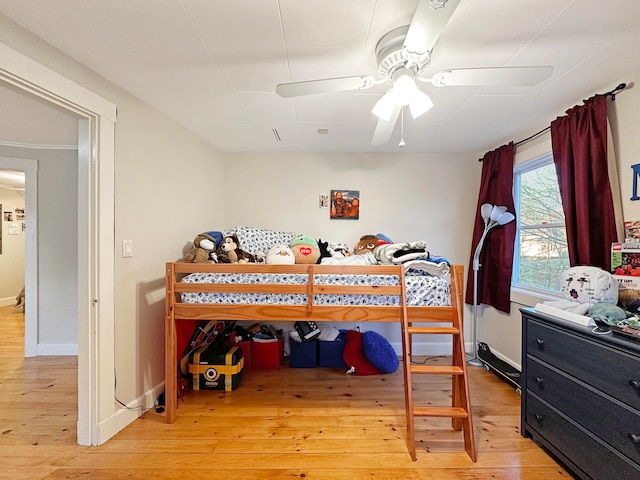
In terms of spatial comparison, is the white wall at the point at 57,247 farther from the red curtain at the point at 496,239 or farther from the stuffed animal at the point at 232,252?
the red curtain at the point at 496,239

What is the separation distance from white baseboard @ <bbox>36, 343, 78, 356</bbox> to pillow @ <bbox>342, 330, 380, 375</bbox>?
3.09 metres

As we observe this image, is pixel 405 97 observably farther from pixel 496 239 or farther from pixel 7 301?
pixel 7 301

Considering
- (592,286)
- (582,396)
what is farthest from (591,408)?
(592,286)

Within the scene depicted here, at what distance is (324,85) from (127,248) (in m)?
1.75

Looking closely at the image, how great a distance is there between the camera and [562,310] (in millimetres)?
1694

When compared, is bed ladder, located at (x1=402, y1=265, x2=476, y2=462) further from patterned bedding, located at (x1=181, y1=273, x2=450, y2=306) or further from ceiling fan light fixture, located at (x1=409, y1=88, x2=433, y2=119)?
ceiling fan light fixture, located at (x1=409, y1=88, x2=433, y2=119)

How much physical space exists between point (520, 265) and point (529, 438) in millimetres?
1648

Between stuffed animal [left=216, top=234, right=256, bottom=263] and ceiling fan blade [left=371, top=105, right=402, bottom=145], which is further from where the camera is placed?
stuffed animal [left=216, top=234, right=256, bottom=263]

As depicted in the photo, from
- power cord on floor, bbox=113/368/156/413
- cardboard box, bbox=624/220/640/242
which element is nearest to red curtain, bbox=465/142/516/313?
cardboard box, bbox=624/220/640/242

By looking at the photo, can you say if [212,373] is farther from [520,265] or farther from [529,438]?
[520,265]

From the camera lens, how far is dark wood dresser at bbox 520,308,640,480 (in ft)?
4.29

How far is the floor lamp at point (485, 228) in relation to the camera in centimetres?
278

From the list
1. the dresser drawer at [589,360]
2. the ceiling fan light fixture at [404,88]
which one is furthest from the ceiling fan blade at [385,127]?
the dresser drawer at [589,360]

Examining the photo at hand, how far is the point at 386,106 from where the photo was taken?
1.55 meters
